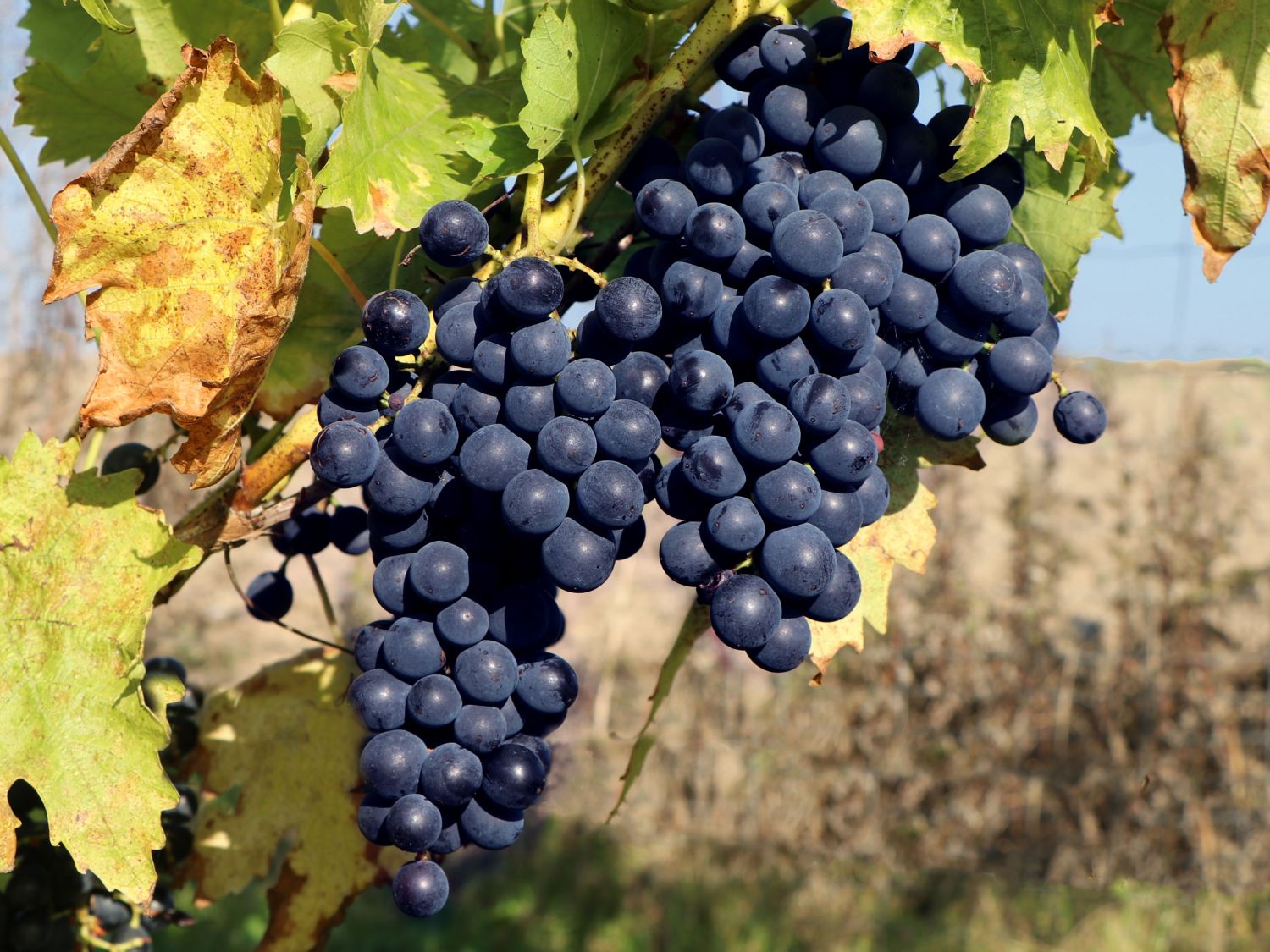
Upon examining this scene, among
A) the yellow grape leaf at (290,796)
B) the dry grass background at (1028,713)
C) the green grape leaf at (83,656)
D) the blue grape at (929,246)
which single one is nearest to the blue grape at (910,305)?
the blue grape at (929,246)

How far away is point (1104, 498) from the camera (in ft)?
17.9

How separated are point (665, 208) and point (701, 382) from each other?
0.15 m

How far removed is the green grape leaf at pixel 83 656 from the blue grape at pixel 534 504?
315mm

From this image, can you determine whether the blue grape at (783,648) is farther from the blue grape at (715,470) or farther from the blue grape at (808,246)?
the blue grape at (808,246)

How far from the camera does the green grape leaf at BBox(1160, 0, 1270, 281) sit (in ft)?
3.00

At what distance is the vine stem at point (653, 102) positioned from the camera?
0.91m

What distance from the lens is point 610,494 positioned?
0.80 m

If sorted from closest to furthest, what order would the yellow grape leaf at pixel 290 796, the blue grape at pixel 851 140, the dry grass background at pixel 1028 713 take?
the blue grape at pixel 851 140 → the yellow grape leaf at pixel 290 796 → the dry grass background at pixel 1028 713

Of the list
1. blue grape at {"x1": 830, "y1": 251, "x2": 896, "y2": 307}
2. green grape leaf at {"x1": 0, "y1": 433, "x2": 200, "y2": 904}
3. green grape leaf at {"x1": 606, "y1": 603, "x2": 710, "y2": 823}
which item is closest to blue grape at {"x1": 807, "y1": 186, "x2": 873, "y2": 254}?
blue grape at {"x1": 830, "y1": 251, "x2": 896, "y2": 307}

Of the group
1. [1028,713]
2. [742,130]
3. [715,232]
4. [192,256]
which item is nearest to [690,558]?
[715,232]

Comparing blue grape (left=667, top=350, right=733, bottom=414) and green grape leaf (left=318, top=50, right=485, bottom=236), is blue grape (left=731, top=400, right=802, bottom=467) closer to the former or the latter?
blue grape (left=667, top=350, right=733, bottom=414)

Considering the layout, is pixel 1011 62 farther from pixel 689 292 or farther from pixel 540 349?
pixel 540 349

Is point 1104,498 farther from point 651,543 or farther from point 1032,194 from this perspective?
point 1032,194

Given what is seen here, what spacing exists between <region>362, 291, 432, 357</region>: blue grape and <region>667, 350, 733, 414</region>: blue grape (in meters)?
0.20
